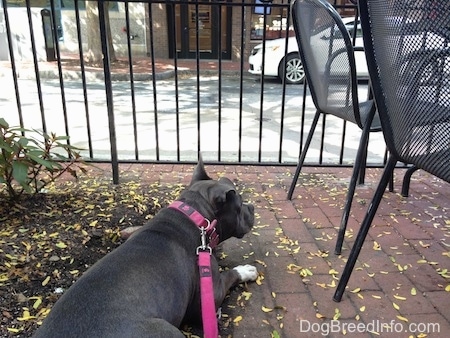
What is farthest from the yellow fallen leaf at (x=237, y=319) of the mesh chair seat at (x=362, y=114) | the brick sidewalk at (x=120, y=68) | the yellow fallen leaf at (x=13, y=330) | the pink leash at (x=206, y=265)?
the brick sidewalk at (x=120, y=68)

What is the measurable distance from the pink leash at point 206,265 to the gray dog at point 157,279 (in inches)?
0.7

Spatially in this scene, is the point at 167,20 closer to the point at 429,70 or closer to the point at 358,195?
the point at 358,195

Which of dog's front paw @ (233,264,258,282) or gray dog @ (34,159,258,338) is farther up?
gray dog @ (34,159,258,338)

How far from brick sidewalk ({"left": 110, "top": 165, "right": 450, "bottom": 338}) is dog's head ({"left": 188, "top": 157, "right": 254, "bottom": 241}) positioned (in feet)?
1.18

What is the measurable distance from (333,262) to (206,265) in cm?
108

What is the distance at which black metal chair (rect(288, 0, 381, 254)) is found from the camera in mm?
2783

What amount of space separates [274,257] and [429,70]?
154cm

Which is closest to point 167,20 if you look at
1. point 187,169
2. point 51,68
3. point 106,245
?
point 51,68

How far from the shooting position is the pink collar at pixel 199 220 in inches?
85.7

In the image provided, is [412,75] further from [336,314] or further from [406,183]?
[406,183]

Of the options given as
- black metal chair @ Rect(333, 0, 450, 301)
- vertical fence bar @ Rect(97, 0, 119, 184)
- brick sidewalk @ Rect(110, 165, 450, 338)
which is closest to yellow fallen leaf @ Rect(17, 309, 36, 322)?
brick sidewalk @ Rect(110, 165, 450, 338)

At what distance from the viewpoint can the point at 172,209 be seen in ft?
7.46

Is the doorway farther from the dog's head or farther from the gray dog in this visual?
the gray dog

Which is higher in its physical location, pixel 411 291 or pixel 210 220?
pixel 210 220
